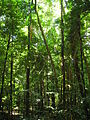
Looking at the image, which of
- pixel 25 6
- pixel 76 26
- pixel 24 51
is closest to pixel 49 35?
pixel 24 51

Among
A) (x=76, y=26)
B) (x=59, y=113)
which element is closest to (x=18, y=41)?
(x=76, y=26)

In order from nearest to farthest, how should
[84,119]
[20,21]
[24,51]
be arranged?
1. [84,119]
2. [20,21]
3. [24,51]

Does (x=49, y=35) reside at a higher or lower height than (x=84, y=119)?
higher

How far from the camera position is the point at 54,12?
14422mm

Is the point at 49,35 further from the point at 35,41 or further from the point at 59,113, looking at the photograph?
the point at 59,113

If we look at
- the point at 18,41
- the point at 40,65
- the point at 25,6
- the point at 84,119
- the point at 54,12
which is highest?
the point at 54,12

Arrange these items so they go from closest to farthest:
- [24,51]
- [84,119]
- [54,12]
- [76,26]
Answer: [84,119]
[76,26]
[24,51]
[54,12]

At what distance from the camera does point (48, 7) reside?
45.3ft

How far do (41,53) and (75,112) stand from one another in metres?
5.97

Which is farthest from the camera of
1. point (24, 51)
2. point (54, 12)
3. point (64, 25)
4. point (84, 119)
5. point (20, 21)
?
point (54, 12)

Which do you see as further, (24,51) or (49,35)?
(49,35)

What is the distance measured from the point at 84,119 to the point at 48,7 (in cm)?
1028

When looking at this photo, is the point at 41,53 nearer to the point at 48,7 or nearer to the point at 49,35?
the point at 49,35

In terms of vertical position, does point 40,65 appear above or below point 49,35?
below
